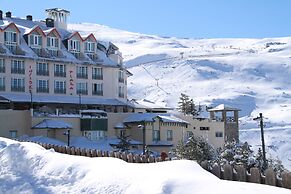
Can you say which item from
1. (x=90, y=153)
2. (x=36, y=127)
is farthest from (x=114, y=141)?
(x=90, y=153)

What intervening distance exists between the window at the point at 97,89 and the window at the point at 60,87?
329cm

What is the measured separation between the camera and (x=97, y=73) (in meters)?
59.2

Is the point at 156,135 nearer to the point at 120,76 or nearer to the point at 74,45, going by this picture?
the point at 120,76

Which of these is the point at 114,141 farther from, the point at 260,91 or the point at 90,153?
the point at 260,91

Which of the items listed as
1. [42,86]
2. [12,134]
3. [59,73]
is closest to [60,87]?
[59,73]

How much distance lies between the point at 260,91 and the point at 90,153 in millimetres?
136906

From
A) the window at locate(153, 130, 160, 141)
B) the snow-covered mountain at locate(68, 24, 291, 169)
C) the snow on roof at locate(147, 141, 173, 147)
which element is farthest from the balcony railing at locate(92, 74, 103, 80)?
the snow-covered mountain at locate(68, 24, 291, 169)

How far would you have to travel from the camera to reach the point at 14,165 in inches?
513

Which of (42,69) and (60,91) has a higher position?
(42,69)

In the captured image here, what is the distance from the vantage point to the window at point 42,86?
179 feet

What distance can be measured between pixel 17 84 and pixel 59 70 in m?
4.42

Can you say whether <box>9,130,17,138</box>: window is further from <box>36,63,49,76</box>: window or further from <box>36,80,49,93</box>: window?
<box>36,63,49,76</box>: window

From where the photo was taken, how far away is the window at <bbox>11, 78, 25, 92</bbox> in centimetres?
5341

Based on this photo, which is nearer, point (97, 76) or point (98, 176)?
point (98, 176)
